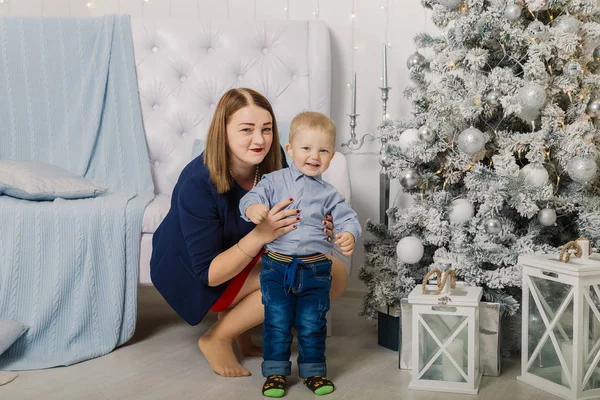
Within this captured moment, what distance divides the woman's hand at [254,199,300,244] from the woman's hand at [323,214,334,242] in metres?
0.08

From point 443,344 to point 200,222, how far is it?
654 mm

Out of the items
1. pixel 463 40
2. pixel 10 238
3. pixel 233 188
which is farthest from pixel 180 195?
pixel 463 40

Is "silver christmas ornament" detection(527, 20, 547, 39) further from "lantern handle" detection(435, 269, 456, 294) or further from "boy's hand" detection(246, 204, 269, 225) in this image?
"boy's hand" detection(246, 204, 269, 225)

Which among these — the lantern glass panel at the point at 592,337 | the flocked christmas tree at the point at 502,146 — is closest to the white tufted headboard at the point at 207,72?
the flocked christmas tree at the point at 502,146

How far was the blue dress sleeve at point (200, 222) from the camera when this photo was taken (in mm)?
1715

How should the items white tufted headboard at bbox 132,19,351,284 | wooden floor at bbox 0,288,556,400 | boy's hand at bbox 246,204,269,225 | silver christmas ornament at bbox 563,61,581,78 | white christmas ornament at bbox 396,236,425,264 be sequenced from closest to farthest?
boy's hand at bbox 246,204,269,225, wooden floor at bbox 0,288,556,400, silver christmas ornament at bbox 563,61,581,78, white christmas ornament at bbox 396,236,425,264, white tufted headboard at bbox 132,19,351,284

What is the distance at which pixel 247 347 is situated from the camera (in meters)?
1.97

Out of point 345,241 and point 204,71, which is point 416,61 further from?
point 204,71

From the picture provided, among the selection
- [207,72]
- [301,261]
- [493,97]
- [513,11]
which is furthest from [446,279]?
[207,72]

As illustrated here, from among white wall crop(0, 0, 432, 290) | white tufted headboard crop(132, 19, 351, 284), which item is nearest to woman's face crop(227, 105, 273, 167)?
white tufted headboard crop(132, 19, 351, 284)

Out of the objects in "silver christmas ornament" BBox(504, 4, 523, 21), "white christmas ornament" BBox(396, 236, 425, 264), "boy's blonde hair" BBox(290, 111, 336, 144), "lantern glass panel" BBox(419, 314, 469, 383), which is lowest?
"lantern glass panel" BBox(419, 314, 469, 383)

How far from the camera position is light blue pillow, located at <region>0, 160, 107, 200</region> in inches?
79.4

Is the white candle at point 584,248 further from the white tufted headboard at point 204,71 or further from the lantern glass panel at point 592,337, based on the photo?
the white tufted headboard at point 204,71

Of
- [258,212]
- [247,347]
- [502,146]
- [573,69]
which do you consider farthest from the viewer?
[247,347]
